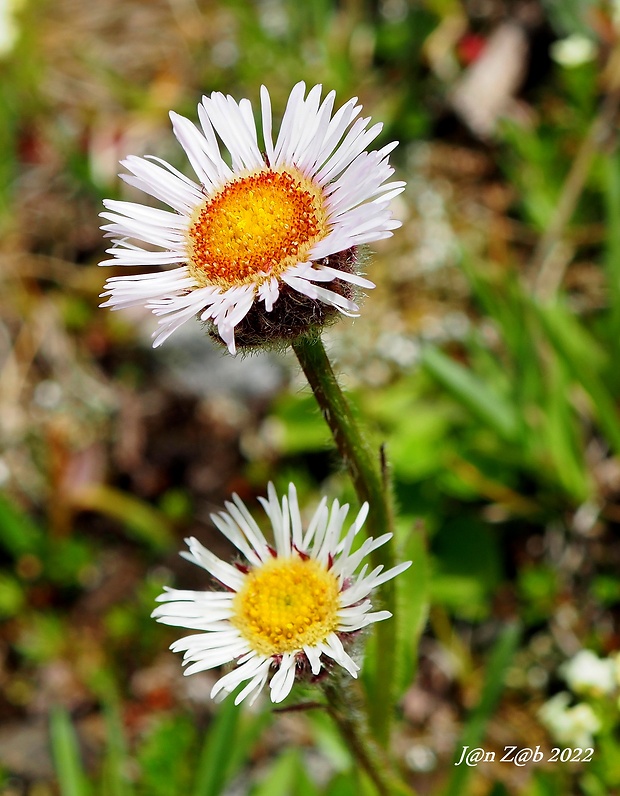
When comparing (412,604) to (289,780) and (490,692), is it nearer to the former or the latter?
(490,692)

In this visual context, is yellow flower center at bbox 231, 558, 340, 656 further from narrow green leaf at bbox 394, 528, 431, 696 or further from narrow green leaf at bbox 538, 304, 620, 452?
narrow green leaf at bbox 538, 304, 620, 452

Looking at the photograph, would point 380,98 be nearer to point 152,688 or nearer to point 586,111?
point 586,111

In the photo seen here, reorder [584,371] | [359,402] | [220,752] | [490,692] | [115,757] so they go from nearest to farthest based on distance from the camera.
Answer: [220,752] → [490,692] → [115,757] → [584,371] → [359,402]

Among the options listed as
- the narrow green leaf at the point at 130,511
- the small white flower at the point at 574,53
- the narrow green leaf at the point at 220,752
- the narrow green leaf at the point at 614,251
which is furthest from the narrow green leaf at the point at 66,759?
the small white flower at the point at 574,53

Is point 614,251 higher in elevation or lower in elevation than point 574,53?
lower

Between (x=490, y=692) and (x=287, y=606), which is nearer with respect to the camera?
(x=287, y=606)

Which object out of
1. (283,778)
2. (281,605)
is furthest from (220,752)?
(281,605)

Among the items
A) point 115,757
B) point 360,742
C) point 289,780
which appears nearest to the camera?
point 360,742

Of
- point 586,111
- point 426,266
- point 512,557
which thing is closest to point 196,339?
point 426,266
